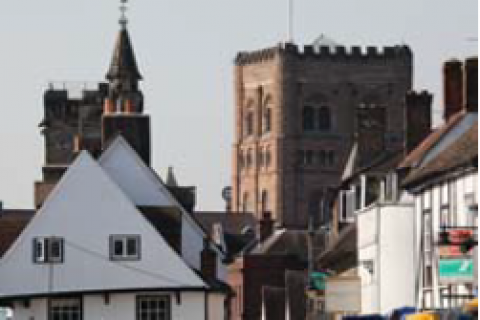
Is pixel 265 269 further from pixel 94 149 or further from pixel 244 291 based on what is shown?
pixel 94 149

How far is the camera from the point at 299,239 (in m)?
141

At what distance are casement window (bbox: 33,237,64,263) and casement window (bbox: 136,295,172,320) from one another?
10.5ft

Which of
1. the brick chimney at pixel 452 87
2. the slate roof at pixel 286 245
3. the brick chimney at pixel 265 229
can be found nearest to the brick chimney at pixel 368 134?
the brick chimney at pixel 452 87

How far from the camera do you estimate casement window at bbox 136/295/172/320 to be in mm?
86062

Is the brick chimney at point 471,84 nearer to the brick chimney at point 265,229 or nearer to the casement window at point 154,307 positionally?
the casement window at point 154,307

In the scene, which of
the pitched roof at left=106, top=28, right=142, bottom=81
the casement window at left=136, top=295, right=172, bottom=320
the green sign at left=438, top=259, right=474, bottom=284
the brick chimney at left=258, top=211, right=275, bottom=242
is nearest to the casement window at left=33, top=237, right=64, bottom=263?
the casement window at left=136, top=295, right=172, bottom=320

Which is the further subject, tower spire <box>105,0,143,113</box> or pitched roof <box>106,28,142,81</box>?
pitched roof <box>106,28,142,81</box>

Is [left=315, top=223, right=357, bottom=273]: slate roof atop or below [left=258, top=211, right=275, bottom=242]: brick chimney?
below

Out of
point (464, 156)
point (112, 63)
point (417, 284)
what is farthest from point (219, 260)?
point (112, 63)

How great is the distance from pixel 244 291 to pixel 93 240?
174 ft

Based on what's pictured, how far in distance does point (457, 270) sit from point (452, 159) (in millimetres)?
9152

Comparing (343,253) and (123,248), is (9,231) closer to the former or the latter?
(123,248)

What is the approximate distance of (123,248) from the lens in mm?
87000

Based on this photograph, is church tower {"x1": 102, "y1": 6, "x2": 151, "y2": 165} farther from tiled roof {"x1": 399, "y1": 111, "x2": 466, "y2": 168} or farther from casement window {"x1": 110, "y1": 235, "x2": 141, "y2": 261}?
tiled roof {"x1": 399, "y1": 111, "x2": 466, "y2": 168}
